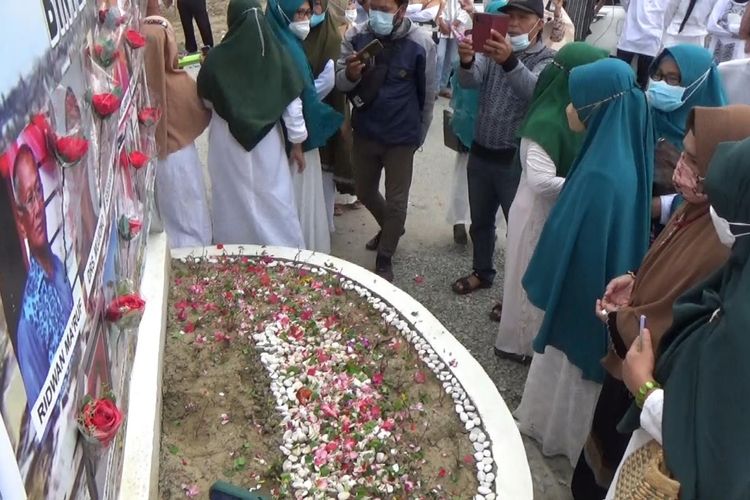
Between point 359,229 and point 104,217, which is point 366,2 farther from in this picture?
point 104,217

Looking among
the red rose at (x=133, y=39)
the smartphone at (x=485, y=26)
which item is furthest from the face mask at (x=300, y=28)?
the red rose at (x=133, y=39)

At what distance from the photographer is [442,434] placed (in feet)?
8.10

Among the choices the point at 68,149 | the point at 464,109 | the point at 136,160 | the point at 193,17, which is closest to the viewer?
the point at 68,149

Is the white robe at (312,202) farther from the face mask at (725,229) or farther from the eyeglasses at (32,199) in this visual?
the eyeglasses at (32,199)

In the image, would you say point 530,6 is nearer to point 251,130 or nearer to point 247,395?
point 251,130

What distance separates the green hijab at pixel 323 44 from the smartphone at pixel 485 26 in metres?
1.11

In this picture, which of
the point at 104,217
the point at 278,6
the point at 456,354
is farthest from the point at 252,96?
the point at 104,217

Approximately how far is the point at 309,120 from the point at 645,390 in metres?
2.66

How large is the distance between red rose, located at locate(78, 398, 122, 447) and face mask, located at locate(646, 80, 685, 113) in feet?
8.05

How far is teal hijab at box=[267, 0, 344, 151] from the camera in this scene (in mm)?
3729

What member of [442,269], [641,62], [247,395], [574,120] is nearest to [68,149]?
[247,395]

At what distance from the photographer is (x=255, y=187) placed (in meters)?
3.89

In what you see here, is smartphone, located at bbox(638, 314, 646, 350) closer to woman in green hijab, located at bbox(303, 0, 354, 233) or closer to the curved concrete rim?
the curved concrete rim

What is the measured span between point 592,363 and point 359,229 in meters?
2.71
